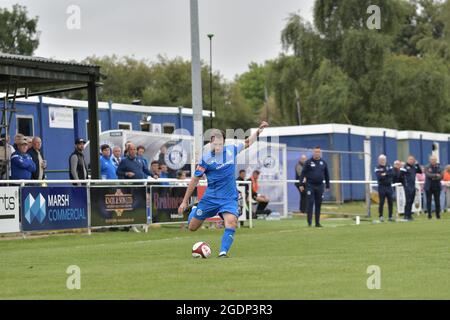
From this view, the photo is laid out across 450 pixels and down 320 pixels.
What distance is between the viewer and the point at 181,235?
924 inches

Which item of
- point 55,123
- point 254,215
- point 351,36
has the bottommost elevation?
point 254,215

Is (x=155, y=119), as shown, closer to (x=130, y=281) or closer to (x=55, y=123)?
(x=55, y=123)

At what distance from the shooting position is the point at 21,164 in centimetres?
2195

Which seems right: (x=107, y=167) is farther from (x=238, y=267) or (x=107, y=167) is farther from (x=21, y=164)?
(x=238, y=267)

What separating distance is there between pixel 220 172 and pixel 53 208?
7161mm

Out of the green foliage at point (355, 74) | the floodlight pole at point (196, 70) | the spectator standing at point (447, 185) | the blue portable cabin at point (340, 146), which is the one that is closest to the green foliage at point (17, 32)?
the green foliage at point (355, 74)

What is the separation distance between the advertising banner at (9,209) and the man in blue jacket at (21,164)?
130cm

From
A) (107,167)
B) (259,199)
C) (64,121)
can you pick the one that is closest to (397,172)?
(259,199)

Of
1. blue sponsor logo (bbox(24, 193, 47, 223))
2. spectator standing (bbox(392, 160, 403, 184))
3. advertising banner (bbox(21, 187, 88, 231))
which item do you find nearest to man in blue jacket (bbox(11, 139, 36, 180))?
advertising banner (bbox(21, 187, 88, 231))

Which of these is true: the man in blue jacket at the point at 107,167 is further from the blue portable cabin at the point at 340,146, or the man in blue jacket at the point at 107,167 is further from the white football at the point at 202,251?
the blue portable cabin at the point at 340,146

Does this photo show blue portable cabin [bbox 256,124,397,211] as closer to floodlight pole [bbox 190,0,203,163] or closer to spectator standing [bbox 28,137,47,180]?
floodlight pole [bbox 190,0,203,163]

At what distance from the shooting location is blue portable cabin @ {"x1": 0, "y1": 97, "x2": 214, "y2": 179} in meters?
29.7

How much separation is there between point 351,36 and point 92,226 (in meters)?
A: 39.8

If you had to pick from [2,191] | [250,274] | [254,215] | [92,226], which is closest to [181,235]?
[92,226]
